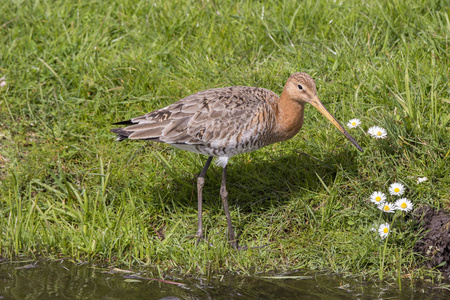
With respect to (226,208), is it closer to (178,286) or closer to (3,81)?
(178,286)

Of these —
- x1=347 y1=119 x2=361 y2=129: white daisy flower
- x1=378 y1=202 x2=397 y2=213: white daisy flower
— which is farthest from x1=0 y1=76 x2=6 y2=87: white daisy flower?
x1=378 y1=202 x2=397 y2=213: white daisy flower

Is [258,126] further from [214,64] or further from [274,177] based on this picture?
[214,64]

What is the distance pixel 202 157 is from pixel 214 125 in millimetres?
961

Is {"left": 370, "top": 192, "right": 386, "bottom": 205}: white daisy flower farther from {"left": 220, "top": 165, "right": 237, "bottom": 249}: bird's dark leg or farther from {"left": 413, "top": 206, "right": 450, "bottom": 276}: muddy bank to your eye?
{"left": 220, "top": 165, "right": 237, "bottom": 249}: bird's dark leg

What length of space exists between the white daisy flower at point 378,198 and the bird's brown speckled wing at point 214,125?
1.05 meters

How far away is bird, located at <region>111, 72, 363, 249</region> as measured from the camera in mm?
5176

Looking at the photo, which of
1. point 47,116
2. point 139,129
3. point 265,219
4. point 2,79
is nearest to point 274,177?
point 265,219

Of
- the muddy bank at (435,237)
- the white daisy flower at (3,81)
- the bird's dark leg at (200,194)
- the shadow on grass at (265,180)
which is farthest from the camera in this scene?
the white daisy flower at (3,81)

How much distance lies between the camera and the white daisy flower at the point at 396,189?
4.98 meters

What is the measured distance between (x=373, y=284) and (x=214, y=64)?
10.9 feet

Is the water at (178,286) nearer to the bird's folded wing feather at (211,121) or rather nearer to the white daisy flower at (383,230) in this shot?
the white daisy flower at (383,230)

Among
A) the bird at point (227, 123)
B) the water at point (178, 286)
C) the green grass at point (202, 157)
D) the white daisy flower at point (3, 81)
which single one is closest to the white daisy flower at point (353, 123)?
the green grass at point (202, 157)

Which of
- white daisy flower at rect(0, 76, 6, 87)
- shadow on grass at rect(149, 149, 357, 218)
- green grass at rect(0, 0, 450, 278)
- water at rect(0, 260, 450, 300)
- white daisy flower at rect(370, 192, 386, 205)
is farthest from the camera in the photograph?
white daisy flower at rect(0, 76, 6, 87)

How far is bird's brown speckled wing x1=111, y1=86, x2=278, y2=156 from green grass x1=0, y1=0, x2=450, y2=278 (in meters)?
0.63
